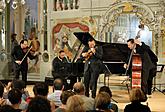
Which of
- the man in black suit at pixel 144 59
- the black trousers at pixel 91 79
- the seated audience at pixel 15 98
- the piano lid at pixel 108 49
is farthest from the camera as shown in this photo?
the piano lid at pixel 108 49

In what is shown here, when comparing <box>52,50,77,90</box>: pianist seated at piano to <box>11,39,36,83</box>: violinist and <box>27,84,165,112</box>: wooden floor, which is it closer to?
<box>11,39,36,83</box>: violinist

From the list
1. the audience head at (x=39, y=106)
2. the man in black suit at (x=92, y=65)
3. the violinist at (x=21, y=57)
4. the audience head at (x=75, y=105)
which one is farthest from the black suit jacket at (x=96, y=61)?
Result: the audience head at (x=39, y=106)

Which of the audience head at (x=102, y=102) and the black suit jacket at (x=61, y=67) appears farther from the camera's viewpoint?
the black suit jacket at (x=61, y=67)

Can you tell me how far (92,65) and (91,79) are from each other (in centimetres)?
31

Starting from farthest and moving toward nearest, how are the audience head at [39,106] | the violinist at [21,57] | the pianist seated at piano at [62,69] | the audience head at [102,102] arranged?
the violinist at [21,57]
the pianist seated at piano at [62,69]
the audience head at [102,102]
the audience head at [39,106]

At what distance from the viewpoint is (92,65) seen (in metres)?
8.62

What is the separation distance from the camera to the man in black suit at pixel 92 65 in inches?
338

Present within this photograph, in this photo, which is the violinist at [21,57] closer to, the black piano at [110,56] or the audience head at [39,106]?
the black piano at [110,56]

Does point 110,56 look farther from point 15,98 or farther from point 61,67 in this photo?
point 15,98

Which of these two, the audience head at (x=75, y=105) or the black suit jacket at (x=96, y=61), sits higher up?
the black suit jacket at (x=96, y=61)

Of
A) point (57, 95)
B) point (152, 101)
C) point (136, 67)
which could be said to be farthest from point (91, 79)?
point (57, 95)

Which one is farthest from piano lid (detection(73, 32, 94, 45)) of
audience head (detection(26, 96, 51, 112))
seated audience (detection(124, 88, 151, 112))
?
audience head (detection(26, 96, 51, 112))

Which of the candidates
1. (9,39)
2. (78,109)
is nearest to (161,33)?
(9,39)

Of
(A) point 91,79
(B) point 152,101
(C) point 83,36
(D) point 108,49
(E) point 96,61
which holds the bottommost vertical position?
Result: (B) point 152,101
